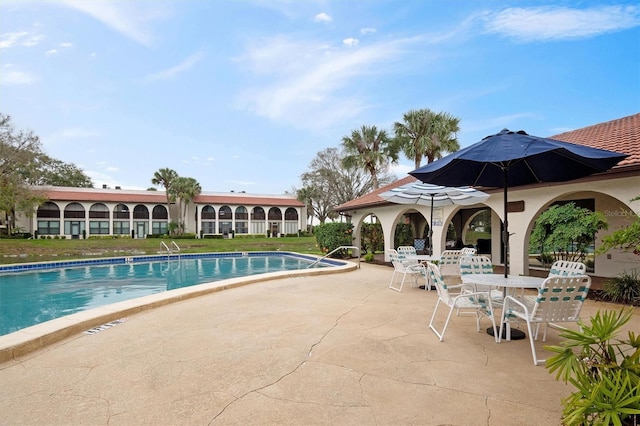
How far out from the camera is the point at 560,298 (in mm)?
3891

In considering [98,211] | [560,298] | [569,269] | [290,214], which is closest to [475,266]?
[569,269]

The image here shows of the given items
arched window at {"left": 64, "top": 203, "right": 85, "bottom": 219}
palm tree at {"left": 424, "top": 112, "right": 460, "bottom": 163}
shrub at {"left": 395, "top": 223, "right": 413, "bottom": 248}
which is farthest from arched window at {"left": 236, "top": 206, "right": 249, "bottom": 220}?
shrub at {"left": 395, "top": 223, "right": 413, "bottom": 248}

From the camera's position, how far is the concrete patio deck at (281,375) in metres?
2.77

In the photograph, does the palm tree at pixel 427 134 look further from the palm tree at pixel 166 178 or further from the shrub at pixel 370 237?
the palm tree at pixel 166 178

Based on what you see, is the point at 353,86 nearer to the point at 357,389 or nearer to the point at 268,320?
the point at 268,320

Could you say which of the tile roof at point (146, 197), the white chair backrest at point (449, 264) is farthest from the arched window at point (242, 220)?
the white chair backrest at point (449, 264)

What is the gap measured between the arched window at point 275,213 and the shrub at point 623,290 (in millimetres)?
44159

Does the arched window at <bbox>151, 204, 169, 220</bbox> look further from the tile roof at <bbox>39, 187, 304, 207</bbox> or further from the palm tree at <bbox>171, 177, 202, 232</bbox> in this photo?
the palm tree at <bbox>171, 177, 202, 232</bbox>

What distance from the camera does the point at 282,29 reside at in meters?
13.8

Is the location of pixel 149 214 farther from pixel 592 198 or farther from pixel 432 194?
pixel 592 198

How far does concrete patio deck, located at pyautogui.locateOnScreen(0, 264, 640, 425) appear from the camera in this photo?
9.09 feet

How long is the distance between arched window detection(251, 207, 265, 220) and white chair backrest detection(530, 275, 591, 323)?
46.7 meters

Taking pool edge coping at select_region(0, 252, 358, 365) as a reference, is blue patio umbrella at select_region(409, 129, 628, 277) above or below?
above

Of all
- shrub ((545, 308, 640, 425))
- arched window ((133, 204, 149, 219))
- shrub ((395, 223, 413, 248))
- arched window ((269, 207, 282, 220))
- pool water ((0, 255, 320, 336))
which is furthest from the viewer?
arched window ((269, 207, 282, 220))
